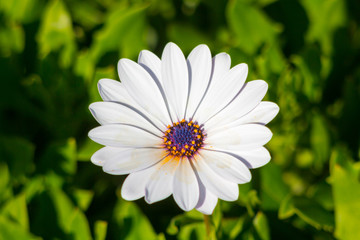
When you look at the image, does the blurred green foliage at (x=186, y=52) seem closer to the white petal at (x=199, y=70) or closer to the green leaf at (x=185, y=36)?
the green leaf at (x=185, y=36)

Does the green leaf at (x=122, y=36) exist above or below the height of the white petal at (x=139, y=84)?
above

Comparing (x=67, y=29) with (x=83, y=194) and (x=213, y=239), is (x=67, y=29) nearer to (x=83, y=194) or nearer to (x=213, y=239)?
(x=83, y=194)

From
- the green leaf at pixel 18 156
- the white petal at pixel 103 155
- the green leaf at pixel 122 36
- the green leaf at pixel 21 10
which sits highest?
the green leaf at pixel 21 10

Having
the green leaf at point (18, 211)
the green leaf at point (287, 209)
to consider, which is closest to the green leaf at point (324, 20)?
the green leaf at point (287, 209)

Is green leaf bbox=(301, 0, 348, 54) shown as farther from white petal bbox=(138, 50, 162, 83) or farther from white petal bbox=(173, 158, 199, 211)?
white petal bbox=(173, 158, 199, 211)

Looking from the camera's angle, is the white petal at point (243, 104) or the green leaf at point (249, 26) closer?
the white petal at point (243, 104)

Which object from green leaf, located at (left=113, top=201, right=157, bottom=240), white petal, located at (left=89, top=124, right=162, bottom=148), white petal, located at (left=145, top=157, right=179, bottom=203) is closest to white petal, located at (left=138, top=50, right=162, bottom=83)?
white petal, located at (left=89, top=124, right=162, bottom=148)
